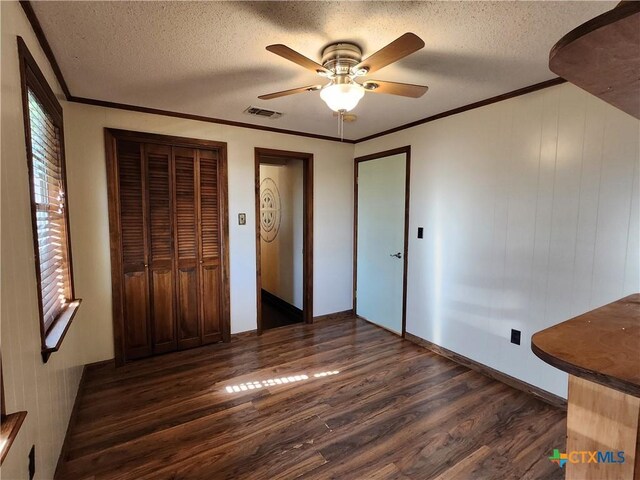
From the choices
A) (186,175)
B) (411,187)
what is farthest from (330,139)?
(186,175)

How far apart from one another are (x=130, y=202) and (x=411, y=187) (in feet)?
8.90

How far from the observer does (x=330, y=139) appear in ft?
12.9

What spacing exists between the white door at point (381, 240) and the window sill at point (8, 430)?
3.13 m

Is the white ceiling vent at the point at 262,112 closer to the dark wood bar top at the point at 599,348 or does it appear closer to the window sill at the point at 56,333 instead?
the window sill at the point at 56,333

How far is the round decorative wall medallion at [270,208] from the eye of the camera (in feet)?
15.9

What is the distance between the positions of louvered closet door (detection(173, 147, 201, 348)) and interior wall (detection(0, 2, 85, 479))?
1473mm

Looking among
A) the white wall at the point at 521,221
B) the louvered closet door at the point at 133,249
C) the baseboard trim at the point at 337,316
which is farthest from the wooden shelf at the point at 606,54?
the baseboard trim at the point at 337,316

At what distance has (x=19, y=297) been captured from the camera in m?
1.23

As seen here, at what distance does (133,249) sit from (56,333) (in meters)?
1.31

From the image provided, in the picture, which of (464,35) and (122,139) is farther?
(122,139)

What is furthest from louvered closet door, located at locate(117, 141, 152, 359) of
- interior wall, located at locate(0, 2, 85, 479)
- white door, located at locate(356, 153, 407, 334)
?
white door, located at locate(356, 153, 407, 334)

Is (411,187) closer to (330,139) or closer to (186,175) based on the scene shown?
(330,139)

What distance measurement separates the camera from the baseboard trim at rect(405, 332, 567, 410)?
7.63ft

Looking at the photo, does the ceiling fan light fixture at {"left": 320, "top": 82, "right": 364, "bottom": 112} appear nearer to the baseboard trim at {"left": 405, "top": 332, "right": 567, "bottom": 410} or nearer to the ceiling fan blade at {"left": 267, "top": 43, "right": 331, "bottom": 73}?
the ceiling fan blade at {"left": 267, "top": 43, "right": 331, "bottom": 73}
